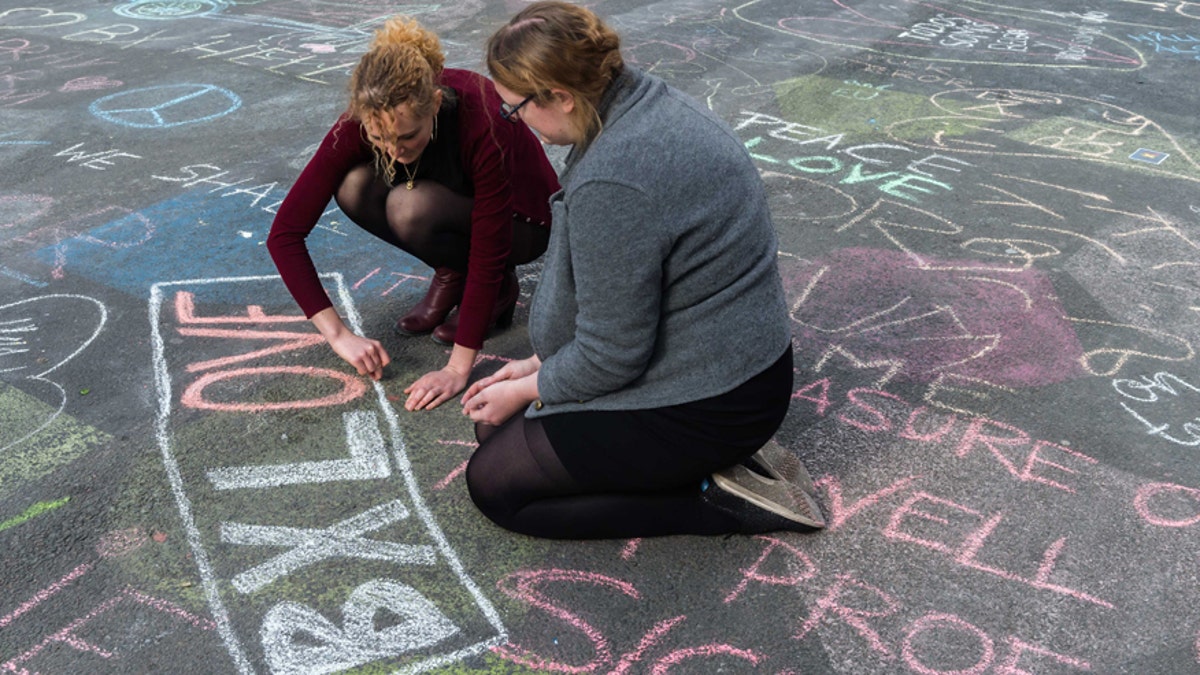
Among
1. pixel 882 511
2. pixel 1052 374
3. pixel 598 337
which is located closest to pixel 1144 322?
pixel 1052 374

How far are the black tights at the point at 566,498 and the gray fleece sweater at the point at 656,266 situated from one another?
0.53ft

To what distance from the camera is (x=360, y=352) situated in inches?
117

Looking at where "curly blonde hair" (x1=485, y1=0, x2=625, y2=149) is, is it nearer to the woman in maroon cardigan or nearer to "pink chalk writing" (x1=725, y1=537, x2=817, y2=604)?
the woman in maroon cardigan

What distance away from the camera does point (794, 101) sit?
5824 mm

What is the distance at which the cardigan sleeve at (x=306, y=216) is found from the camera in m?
2.90

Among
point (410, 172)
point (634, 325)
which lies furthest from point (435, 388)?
point (634, 325)

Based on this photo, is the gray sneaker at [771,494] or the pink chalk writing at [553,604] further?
the gray sneaker at [771,494]

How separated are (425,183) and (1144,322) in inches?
101

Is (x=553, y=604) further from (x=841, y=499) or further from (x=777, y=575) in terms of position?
(x=841, y=499)

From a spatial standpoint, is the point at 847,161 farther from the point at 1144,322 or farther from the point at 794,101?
the point at 1144,322

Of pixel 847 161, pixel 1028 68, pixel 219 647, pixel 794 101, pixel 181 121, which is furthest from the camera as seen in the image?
pixel 1028 68

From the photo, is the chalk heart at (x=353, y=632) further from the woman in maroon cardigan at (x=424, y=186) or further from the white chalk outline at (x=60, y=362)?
the white chalk outline at (x=60, y=362)

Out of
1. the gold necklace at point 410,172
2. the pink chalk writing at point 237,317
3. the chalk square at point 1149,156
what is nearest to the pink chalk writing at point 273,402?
the pink chalk writing at point 237,317

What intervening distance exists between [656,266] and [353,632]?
41.4 inches
